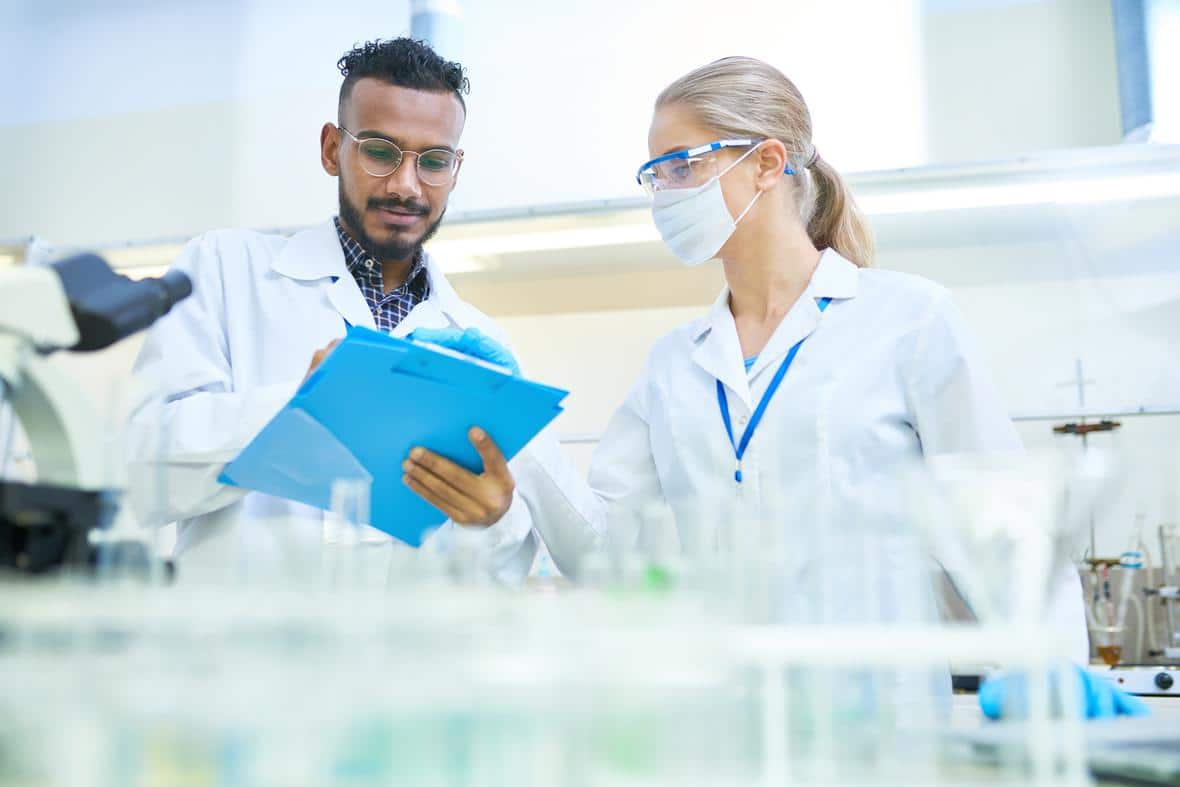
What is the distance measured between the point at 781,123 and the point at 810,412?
0.53 meters

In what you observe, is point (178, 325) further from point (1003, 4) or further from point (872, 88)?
point (1003, 4)

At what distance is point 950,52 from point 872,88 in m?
0.36

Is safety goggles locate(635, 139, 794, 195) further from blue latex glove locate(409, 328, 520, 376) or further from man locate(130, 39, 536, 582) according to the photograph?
blue latex glove locate(409, 328, 520, 376)

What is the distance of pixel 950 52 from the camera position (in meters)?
4.20

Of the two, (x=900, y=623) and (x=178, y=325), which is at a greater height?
(x=178, y=325)

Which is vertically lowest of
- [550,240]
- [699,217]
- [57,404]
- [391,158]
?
[57,404]

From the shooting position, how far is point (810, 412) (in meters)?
1.56

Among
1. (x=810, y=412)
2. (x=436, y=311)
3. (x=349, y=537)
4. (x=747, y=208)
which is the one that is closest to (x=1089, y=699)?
(x=810, y=412)

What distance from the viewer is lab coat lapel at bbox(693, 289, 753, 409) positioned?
1642 mm

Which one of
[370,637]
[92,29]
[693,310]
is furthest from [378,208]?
[92,29]

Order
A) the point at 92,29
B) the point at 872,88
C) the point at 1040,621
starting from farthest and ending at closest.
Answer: the point at 92,29
the point at 872,88
the point at 1040,621

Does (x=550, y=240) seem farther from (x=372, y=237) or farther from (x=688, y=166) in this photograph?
(x=688, y=166)

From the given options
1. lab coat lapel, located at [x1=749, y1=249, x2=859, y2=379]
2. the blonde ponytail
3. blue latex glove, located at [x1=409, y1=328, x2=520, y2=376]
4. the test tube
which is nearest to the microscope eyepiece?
the test tube

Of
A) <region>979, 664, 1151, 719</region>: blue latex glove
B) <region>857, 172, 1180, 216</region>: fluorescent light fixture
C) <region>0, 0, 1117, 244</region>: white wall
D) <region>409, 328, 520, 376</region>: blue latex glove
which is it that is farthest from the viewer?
<region>0, 0, 1117, 244</region>: white wall
